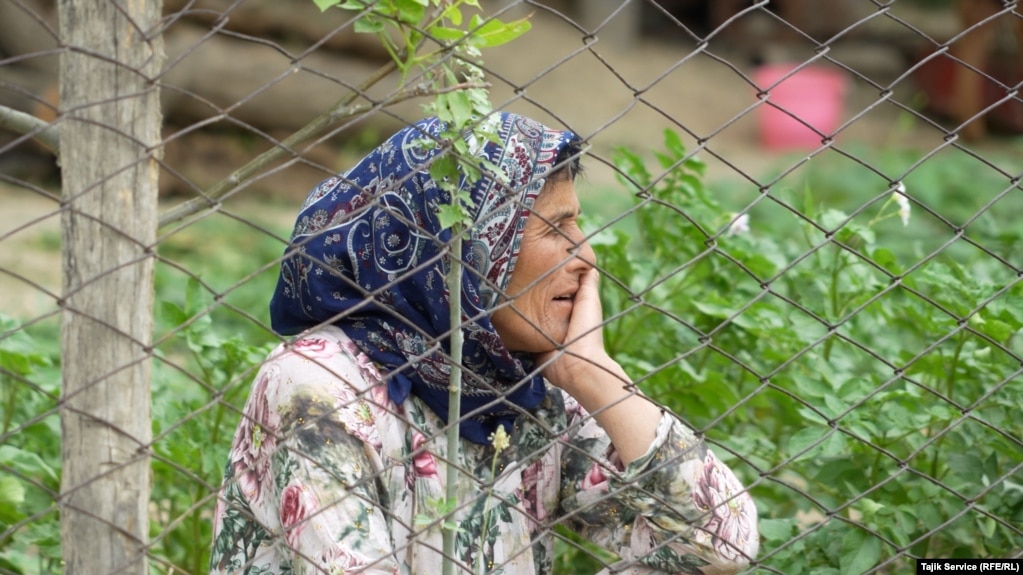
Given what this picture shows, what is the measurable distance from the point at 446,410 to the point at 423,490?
0.14 metres

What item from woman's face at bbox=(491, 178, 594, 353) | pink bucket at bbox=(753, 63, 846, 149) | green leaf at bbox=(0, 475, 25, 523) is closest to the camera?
woman's face at bbox=(491, 178, 594, 353)

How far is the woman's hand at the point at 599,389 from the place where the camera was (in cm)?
215

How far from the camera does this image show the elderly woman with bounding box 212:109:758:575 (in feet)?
6.44

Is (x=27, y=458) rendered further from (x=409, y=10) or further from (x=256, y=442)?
(x=409, y=10)

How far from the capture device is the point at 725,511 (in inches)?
86.6

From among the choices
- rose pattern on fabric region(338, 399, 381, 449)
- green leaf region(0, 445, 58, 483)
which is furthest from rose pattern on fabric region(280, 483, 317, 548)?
green leaf region(0, 445, 58, 483)

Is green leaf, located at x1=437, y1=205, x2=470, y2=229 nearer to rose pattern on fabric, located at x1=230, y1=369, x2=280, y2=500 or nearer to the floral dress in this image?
the floral dress

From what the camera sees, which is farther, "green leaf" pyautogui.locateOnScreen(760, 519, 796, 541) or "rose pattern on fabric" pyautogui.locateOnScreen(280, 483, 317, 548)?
"green leaf" pyautogui.locateOnScreen(760, 519, 796, 541)

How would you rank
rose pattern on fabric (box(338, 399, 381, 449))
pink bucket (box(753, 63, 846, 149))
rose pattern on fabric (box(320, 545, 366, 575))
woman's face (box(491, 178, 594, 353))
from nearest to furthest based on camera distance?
rose pattern on fabric (box(320, 545, 366, 575))
rose pattern on fabric (box(338, 399, 381, 449))
woman's face (box(491, 178, 594, 353))
pink bucket (box(753, 63, 846, 149))

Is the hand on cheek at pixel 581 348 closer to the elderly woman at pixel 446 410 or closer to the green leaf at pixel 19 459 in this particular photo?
the elderly woman at pixel 446 410

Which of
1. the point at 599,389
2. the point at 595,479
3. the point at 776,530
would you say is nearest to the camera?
the point at 599,389

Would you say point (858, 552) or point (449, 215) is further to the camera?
point (858, 552)

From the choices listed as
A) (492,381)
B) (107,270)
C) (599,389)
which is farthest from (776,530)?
(107,270)

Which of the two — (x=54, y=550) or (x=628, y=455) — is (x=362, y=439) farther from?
(x=54, y=550)
